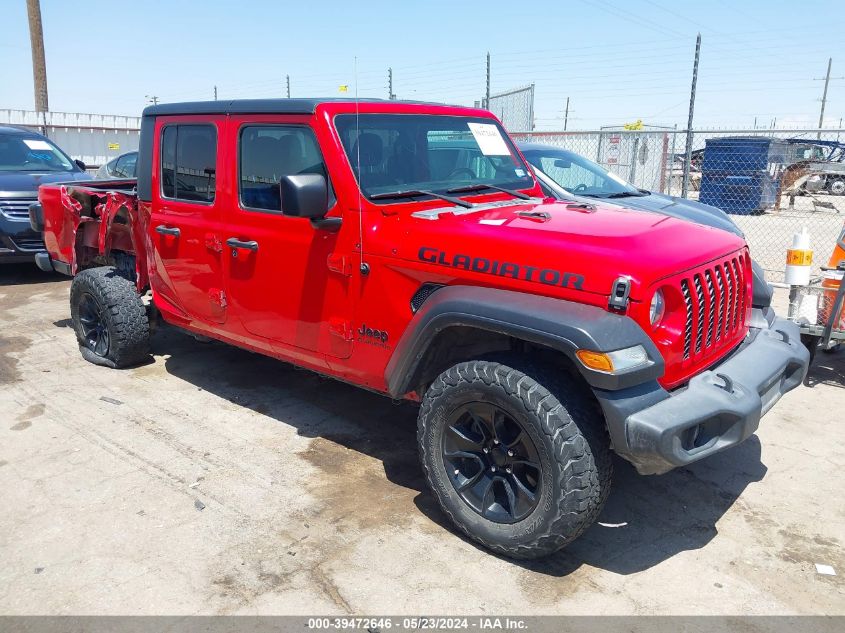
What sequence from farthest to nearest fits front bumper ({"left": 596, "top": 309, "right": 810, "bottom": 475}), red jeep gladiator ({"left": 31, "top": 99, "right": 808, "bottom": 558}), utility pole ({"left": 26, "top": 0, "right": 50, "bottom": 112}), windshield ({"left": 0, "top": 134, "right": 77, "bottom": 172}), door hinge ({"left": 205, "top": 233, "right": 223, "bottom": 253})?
utility pole ({"left": 26, "top": 0, "right": 50, "bottom": 112}) < windshield ({"left": 0, "top": 134, "right": 77, "bottom": 172}) < door hinge ({"left": 205, "top": 233, "right": 223, "bottom": 253}) < red jeep gladiator ({"left": 31, "top": 99, "right": 808, "bottom": 558}) < front bumper ({"left": 596, "top": 309, "right": 810, "bottom": 475})

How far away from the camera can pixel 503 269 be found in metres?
2.97

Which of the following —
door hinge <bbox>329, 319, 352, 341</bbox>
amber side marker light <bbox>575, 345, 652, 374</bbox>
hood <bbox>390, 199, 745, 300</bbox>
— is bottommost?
door hinge <bbox>329, 319, 352, 341</bbox>

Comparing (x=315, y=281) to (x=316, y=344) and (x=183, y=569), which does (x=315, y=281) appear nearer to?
(x=316, y=344)

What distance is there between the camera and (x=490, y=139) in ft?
14.2

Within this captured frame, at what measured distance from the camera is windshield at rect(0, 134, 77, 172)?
30.8 ft

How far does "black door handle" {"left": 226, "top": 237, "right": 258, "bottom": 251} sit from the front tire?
4.64ft

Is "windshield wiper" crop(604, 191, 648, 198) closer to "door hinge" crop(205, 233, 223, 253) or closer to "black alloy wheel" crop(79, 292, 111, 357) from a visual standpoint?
"door hinge" crop(205, 233, 223, 253)

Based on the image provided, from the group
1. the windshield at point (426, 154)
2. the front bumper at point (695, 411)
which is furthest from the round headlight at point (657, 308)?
the windshield at point (426, 154)

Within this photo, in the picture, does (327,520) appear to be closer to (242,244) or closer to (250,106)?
(242,244)

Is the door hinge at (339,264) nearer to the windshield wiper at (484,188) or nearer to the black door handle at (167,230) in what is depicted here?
the windshield wiper at (484,188)

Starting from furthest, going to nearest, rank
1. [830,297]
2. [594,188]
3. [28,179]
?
[28,179] < [594,188] < [830,297]

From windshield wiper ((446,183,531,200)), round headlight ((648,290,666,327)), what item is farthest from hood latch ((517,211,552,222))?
round headlight ((648,290,666,327))

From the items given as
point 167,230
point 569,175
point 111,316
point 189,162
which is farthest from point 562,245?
point 569,175

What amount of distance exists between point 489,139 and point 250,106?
1.43 m
